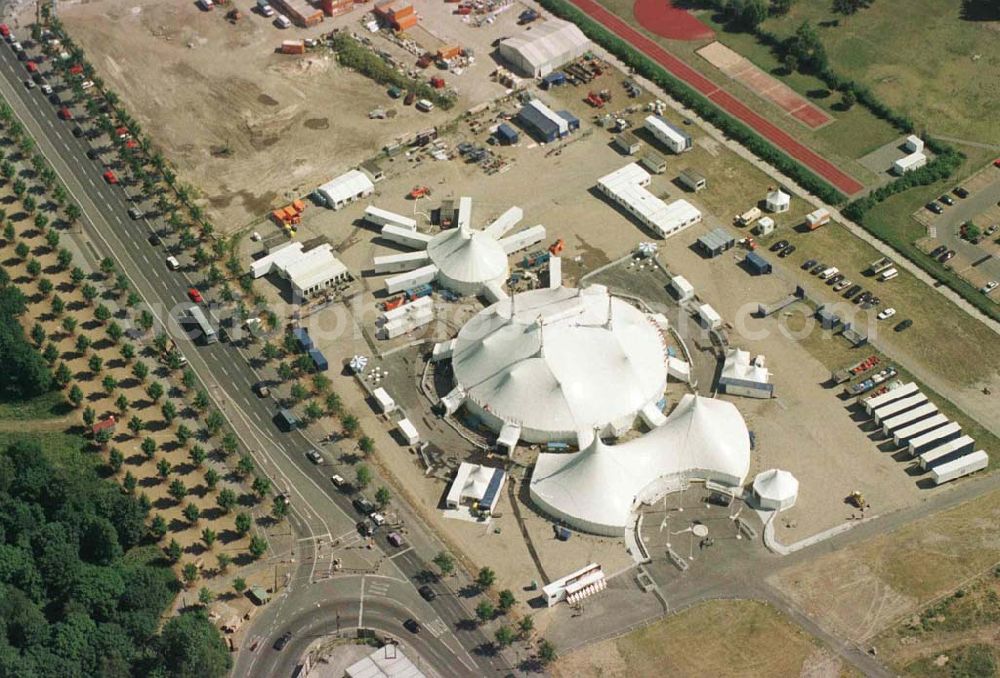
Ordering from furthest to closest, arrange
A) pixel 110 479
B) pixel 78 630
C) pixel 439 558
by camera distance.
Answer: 1. pixel 110 479
2. pixel 439 558
3. pixel 78 630

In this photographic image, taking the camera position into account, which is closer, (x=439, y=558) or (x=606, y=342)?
(x=439, y=558)

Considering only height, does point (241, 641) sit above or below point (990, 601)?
below

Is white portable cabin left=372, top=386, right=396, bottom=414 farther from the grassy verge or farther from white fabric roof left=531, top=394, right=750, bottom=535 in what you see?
the grassy verge

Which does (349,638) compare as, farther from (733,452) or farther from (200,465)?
(733,452)

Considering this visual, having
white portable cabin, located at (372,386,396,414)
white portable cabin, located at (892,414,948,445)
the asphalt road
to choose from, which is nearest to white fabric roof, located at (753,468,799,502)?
white portable cabin, located at (892,414,948,445)

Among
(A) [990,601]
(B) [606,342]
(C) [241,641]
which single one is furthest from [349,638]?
(A) [990,601]

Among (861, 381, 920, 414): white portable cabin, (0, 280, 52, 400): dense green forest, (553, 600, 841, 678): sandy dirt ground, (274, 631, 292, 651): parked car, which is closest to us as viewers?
(553, 600, 841, 678): sandy dirt ground
